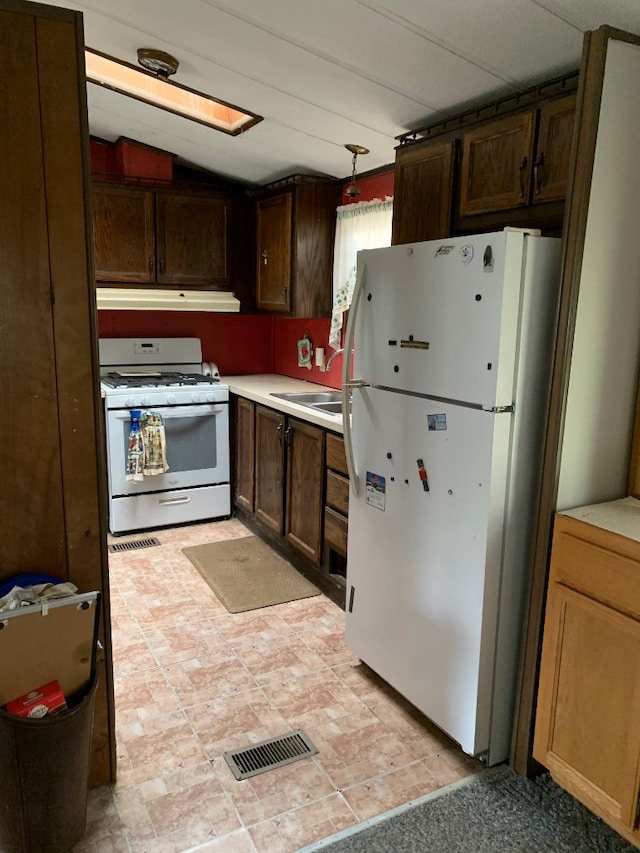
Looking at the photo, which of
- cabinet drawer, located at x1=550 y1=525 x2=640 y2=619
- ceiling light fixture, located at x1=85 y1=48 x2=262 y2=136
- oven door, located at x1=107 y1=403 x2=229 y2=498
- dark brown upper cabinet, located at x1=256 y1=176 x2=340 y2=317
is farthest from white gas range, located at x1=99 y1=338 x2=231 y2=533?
cabinet drawer, located at x1=550 y1=525 x2=640 y2=619

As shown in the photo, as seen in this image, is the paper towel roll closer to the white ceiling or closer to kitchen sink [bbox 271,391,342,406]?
kitchen sink [bbox 271,391,342,406]

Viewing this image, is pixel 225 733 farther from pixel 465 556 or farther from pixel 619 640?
pixel 619 640

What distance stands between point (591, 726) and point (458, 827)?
1.56 feet

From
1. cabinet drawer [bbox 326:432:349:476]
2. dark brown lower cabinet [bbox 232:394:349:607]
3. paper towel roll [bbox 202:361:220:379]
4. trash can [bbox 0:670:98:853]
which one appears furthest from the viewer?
paper towel roll [bbox 202:361:220:379]

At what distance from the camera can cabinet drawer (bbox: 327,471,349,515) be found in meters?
2.93

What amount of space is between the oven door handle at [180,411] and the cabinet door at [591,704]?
103 inches

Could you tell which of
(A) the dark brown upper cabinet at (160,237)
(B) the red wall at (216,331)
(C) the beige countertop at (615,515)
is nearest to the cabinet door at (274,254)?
(A) the dark brown upper cabinet at (160,237)

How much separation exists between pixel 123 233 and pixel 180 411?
118 centimetres

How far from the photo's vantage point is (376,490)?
2.29 meters

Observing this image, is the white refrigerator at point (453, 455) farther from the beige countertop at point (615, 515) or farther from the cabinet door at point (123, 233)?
the cabinet door at point (123, 233)

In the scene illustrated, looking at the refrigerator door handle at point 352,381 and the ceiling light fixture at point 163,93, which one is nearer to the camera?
the refrigerator door handle at point 352,381

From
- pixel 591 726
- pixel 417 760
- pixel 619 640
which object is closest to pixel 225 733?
pixel 417 760

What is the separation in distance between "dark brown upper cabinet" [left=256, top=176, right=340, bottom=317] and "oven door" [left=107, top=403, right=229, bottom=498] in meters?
0.83

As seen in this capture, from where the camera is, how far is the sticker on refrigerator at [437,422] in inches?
76.7
